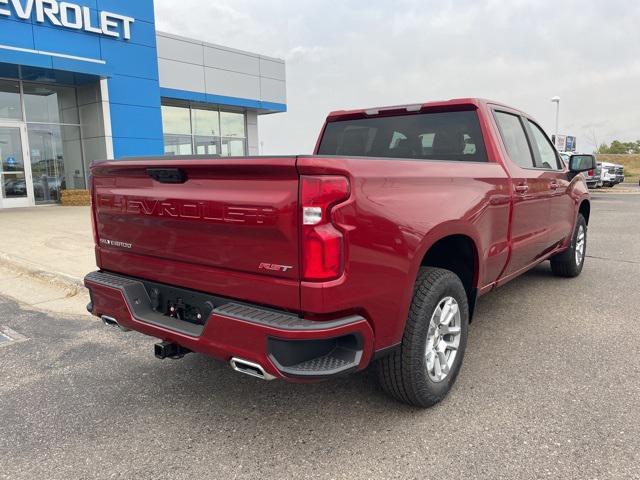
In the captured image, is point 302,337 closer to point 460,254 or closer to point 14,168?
point 460,254

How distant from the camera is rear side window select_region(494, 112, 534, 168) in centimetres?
407

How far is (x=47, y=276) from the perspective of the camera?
6.16 m

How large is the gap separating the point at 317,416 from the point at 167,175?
1.59 meters

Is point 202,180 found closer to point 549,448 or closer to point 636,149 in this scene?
point 549,448

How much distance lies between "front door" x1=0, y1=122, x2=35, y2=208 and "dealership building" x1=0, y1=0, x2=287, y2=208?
0.09ft

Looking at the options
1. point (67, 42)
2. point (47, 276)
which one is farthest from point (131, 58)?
point (47, 276)

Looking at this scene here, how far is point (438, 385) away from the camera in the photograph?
2.98 m

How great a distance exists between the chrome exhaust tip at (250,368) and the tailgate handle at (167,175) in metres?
0.95

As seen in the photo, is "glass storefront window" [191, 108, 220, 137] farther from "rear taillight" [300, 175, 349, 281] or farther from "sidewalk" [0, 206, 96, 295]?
"rear taillight" [300, 175, 349, 281]

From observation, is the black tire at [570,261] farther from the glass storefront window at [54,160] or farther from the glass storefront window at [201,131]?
the glass storefront window at [201,131]

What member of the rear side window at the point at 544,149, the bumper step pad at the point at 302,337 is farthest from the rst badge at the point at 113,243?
the rear side window at the point at 544,149

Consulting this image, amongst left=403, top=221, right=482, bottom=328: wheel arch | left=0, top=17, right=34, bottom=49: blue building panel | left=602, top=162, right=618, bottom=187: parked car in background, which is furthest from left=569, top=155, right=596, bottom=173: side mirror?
left=602, top=162, right=618, bottom=187: parked car in background

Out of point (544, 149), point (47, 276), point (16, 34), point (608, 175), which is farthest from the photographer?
point (608, 175)

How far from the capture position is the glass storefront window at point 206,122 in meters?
21.8
